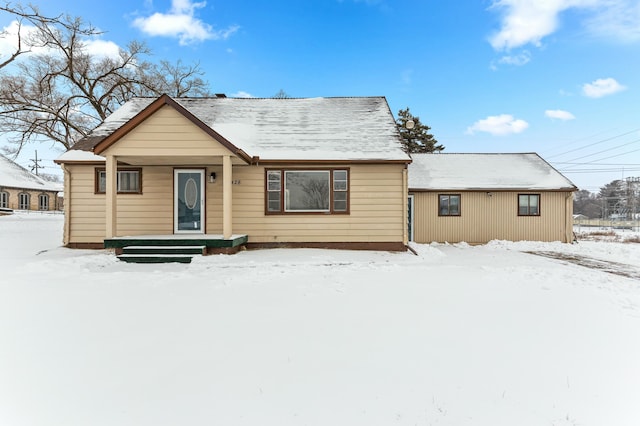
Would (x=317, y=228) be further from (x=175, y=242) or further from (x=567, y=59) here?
(x=567, y=59)

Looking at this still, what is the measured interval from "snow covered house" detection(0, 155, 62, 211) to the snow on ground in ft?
129

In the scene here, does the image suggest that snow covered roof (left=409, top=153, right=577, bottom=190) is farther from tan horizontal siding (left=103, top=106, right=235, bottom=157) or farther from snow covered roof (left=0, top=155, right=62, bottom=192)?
snow covered roof (left=0, top=155, right=62, bottom=192)

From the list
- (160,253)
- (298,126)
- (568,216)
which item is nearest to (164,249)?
(160,253)

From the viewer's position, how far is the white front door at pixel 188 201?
10.5 metres

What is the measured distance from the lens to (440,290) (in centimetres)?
580

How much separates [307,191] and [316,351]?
→ 7513 mm

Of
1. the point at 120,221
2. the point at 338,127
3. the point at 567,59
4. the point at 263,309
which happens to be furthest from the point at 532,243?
the point at 120,221

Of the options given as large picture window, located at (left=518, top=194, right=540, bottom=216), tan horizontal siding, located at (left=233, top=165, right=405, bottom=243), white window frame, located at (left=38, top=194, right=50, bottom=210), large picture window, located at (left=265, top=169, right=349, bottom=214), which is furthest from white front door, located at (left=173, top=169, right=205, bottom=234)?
white window frame, located at (left=38, top=194, right=50, bottom=210)


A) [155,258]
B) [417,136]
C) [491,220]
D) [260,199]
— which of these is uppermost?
[417,136]

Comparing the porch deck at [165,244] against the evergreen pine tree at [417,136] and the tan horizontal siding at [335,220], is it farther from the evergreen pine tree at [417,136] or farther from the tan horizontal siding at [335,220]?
the evergreen pine tree at [417,136]

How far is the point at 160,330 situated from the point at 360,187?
7.64 metres

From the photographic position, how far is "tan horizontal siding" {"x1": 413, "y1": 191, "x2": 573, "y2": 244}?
1467cm

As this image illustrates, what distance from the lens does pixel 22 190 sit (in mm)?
37031

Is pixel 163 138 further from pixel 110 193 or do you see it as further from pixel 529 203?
pixel 529 203
